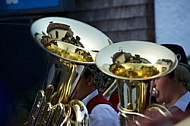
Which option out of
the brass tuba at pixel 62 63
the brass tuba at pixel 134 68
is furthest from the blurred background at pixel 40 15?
the brass tuba at pixel 134 68

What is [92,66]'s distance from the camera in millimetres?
2344

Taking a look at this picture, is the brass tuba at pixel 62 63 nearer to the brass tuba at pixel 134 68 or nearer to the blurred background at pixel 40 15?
the brass tuba at pixel 134 68

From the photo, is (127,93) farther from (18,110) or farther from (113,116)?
(18,110)

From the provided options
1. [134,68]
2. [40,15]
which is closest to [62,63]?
[134,68]

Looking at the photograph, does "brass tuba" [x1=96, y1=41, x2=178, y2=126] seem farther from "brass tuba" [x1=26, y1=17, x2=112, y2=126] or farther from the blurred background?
the blurred background

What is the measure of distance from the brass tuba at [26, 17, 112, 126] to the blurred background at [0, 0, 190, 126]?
0.97 m

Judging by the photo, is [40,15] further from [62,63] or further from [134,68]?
[134,68]

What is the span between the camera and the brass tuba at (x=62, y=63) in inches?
89.2

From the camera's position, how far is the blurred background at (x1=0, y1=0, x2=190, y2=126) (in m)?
3.68

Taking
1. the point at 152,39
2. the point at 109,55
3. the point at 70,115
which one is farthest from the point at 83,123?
the point at 152,39

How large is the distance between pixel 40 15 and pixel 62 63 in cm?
244

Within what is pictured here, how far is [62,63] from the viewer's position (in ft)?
7.54

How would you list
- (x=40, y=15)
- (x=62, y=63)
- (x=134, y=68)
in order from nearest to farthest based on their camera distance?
(x=134, y=68)
(x=62, y=63)
(x=40, y=15)

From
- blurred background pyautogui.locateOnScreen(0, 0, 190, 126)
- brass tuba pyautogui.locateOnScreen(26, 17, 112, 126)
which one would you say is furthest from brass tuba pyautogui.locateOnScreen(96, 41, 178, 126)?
blurred background pyautogui.locateOnScreen(0, 0, 190, 126)
